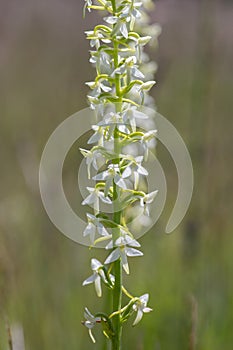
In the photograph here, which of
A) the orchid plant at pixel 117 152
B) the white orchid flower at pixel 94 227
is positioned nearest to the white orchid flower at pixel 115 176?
the orchid plant at pixel 117 152

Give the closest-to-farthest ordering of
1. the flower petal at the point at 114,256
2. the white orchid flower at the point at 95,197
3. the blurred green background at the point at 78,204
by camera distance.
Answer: the flower petal at the point at 114,256
the white orchid flower at the point at 95,197
the blurred green background at the point at 78,204

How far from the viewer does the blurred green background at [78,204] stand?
3.67 metres

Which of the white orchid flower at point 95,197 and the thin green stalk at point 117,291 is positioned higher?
the white orchid flower at point 95,197

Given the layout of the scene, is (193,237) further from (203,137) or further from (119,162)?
(119,162)

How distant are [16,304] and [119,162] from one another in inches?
86.8

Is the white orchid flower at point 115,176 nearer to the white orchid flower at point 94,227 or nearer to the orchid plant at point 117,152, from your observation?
the orchid plant at point 117,152

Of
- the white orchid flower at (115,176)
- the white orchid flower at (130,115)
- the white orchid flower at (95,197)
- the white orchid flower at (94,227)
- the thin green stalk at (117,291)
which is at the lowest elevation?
the thin green stalk at (117,291)

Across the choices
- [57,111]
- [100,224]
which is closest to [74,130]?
[57,111]

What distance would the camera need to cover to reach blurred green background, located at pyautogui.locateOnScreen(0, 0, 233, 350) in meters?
3.67

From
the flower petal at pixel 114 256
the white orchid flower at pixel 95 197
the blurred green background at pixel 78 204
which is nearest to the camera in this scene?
the flower petal at pixel 114 256

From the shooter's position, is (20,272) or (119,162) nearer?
(119,162)

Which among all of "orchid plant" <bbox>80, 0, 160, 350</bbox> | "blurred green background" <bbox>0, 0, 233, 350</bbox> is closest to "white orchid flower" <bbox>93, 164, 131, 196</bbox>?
"orchid plant" <bbox>80, 0, 160, 350</bbox>

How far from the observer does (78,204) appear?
5.94m

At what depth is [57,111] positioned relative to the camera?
7648mm
